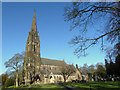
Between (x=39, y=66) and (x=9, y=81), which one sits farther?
(x=39, y=66)

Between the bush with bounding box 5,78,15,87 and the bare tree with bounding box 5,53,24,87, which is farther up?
the bare tree with bounding box 5,53,24,87

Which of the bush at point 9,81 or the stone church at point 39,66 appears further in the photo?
the stone church at point 39,66

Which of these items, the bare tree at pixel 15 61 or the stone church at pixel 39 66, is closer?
the bare tree at pixel 15 61

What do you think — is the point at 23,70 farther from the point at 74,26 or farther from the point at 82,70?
the point at 82,70

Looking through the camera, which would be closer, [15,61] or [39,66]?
[15,61]

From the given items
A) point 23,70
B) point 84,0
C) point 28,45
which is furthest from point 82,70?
point 84,0

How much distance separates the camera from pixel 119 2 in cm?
569

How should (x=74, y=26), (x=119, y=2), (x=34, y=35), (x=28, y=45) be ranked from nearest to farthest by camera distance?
(x=119, y=2)
(x=74, y=26)
(x=28, y=45)
(x=34, y=35)

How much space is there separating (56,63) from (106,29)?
183 ft

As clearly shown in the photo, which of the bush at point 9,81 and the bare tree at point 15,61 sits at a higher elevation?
the bare tree at point 15,61

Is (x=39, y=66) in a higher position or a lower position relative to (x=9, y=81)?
higher

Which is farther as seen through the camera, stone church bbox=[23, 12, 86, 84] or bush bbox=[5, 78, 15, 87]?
stone church bbox=[23, 12, 86, 84]

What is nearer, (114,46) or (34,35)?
(114,46)

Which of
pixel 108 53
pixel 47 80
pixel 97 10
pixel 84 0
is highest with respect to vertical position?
pixel 84 0
